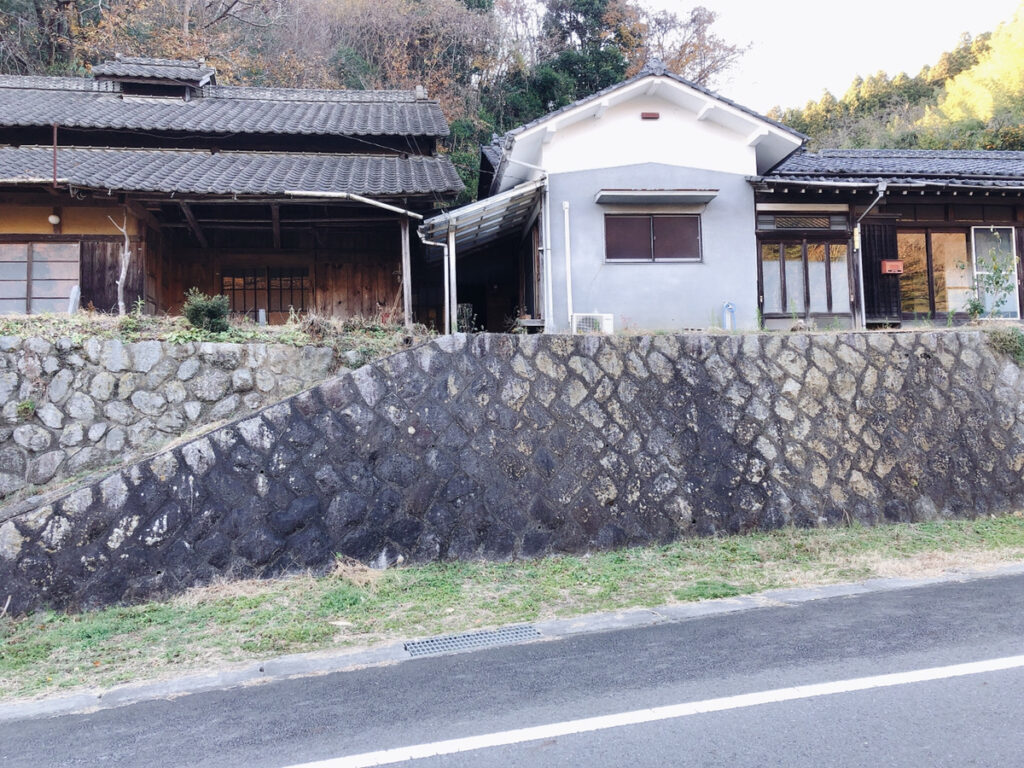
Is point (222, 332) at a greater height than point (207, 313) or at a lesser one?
lesser

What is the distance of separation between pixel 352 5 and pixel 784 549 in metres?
28.6

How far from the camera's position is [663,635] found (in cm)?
562

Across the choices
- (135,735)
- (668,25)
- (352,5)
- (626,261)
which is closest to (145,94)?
(626,261)

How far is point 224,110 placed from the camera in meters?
16.2

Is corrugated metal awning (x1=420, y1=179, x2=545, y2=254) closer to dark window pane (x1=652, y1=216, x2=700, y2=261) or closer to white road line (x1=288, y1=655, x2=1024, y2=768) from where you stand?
dark window pane (x1=652, y1=216, x2=700, y2=261)

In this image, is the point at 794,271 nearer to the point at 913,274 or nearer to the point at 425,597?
the point at 913,274

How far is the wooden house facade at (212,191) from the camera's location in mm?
12094

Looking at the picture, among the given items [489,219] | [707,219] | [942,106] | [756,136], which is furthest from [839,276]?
[942,106]

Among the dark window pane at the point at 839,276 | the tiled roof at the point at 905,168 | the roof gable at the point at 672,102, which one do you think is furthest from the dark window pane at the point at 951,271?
the roof gable at the point at 672,102

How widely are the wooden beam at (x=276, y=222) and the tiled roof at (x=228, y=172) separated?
427 mm

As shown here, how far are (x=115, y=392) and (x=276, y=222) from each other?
16.4 feet

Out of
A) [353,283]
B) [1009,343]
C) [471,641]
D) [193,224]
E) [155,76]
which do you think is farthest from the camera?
[155,76]

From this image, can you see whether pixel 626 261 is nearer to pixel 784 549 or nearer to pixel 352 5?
pixel 784 549

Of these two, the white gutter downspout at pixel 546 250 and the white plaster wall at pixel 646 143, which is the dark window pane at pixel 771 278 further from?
the white gutter downspout at pixel 546 250
